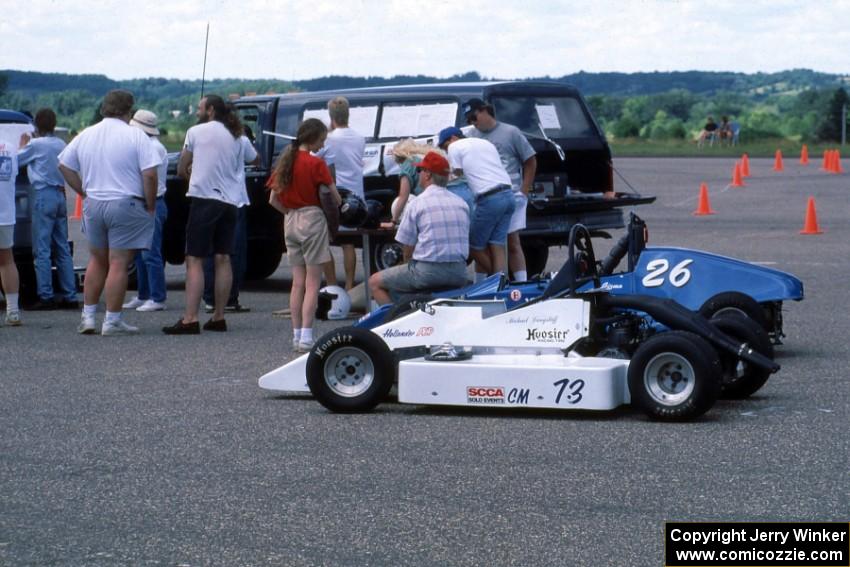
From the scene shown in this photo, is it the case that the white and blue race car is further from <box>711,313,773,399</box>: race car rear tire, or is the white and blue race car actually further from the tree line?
the tree line

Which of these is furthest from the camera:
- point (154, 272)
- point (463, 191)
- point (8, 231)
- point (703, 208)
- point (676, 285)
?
point (703, 208)

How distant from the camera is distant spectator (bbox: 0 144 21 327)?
12750mm

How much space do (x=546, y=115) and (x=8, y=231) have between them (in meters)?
5.53

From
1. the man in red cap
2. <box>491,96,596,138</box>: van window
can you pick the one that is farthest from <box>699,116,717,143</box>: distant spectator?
the man in red cap

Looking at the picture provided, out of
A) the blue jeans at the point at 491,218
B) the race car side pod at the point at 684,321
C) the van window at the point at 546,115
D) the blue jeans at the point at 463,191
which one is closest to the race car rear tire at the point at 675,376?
the race car side pod at the point at 684,321

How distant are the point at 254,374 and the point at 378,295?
102 centimetres

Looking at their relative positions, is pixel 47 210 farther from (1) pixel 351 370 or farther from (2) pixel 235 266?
(1) pixel 351 370

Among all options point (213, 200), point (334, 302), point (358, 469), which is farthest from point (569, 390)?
point (334, 302)

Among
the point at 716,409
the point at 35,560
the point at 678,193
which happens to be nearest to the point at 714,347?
the point at 716,409

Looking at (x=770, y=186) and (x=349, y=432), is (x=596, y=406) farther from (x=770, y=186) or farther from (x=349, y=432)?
(x=770, y=186)

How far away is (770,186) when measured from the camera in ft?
114

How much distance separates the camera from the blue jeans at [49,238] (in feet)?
45.8

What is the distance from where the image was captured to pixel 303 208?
1121 centimetres

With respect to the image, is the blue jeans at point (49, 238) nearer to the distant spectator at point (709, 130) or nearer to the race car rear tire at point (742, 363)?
the race car rear tire at point (742, 363)
